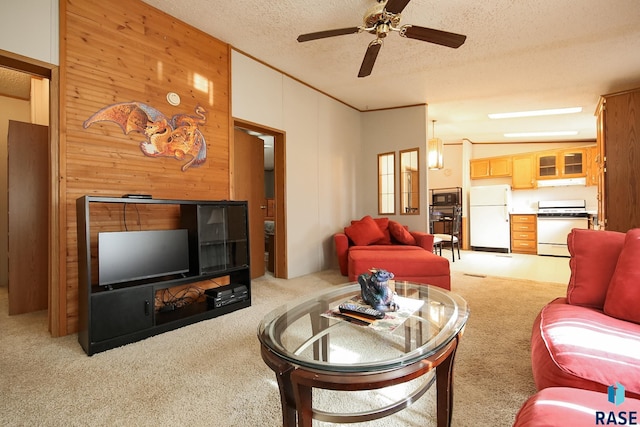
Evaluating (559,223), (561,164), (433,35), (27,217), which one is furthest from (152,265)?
(561,164)

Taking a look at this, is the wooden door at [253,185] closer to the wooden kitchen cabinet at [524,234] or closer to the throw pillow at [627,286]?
the throw pillow at [627,286]

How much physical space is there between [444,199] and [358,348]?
229 inches

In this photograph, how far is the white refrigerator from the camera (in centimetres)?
632

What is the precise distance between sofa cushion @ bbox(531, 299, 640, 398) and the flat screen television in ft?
8.43

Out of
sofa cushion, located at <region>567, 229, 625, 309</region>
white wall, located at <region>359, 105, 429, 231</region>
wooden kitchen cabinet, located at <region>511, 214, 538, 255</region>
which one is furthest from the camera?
wooden kitchen cabinet, located at <region>511, 214, 538, 255</region>

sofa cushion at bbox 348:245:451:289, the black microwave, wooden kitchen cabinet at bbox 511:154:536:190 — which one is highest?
wooden kitchen cabinet at bbox 511:154:536:190

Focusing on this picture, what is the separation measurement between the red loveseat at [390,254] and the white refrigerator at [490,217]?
3.32 metres

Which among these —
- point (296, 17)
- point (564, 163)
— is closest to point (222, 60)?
point (296, 17)

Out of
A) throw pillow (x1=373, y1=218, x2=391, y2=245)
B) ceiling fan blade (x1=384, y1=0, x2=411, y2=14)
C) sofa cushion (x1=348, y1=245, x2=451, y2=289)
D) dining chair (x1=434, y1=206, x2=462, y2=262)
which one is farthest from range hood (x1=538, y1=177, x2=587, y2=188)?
ceiling fan blade (x1=384, y1=0, x2=411, y2=14)

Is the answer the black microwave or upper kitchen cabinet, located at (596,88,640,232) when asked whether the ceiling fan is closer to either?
upper kitchen cabinet, located at (596,88,640,232)

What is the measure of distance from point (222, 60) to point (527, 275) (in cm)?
496

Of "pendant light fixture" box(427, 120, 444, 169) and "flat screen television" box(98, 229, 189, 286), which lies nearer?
"flat screen television" box(98, 229, 189, 286)

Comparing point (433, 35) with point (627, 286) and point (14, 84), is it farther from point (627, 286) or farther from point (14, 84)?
point (14, 84)

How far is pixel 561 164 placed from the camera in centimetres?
614
